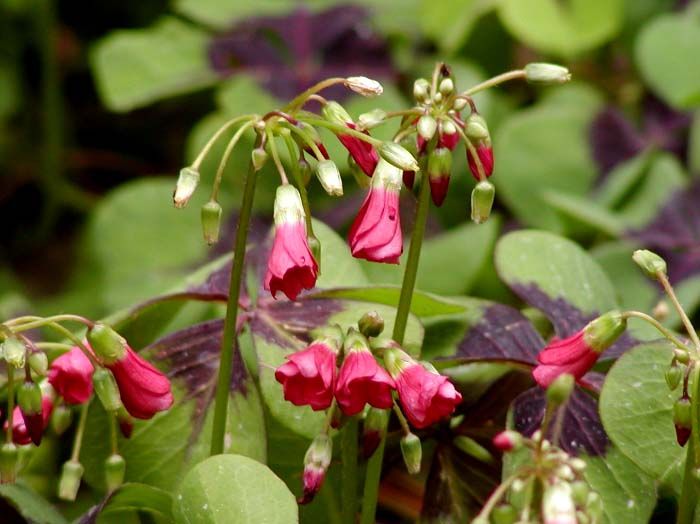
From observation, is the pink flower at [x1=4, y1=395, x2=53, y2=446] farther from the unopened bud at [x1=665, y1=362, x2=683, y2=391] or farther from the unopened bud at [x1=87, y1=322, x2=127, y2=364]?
the unopened bud at [x1=665, y1=362, x2=683, y2=391]

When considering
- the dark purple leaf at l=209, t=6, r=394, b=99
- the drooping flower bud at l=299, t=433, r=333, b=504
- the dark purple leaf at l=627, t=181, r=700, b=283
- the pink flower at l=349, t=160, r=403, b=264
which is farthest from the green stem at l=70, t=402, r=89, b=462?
the dark purple leaf at l=209, t=6, r=394, b=99

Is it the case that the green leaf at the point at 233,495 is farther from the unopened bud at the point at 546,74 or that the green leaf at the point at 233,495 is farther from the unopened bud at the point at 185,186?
the unopened bud at the point at 546,74

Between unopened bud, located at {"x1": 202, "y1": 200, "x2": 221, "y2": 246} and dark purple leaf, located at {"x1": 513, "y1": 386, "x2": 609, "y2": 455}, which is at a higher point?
unopened bud, located at {"x1": 202, "y1": 200, "x2": 221, "y2": 246}

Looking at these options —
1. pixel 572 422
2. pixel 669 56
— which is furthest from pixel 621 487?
pixel 669 56

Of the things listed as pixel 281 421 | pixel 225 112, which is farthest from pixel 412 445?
pixel 225 112

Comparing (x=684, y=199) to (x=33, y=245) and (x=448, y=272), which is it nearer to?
(x=448, y=272)

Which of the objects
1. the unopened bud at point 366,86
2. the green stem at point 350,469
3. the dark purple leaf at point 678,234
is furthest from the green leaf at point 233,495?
the dark purple leaf at point 678,234

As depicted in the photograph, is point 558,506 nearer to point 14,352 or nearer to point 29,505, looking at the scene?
point 14,352
